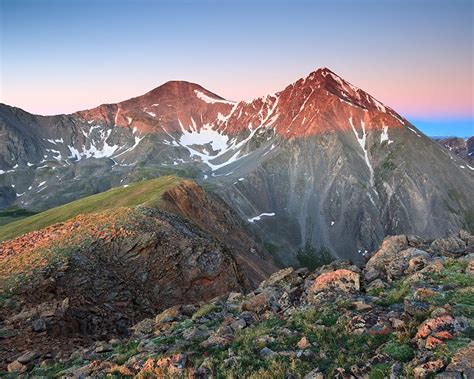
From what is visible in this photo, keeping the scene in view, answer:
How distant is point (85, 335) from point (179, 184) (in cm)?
A: 4886

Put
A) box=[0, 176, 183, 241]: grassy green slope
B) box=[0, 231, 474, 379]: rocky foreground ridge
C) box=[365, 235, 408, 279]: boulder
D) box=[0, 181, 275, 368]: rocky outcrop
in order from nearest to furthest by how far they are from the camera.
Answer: box=[0, 231, 474, 379]: rocky foreground ridge < box=[365, 235, 408, 279]: boulder < box=[0, 181, 275, 368]: rocky outcrop < box=[0, 176, 183, 241]: grassy green slope

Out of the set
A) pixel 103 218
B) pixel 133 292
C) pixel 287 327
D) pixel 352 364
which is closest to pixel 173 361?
pixel 287 327

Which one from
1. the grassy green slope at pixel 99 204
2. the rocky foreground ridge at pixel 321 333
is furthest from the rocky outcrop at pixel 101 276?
the grassy green slope at pixel 99 204

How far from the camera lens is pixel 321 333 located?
13109 mm

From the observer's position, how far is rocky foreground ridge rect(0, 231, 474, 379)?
10828 mm

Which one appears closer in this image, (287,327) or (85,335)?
(287,327)

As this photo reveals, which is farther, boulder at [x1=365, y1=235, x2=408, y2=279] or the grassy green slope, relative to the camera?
the grassy green slope

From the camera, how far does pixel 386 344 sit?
11523 mm

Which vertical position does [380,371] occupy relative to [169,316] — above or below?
above

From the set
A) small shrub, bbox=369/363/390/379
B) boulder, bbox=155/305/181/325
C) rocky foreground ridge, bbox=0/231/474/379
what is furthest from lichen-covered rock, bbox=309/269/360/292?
small shrub, bbox=369/363/390/379

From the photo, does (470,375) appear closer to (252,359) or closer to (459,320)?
(459,320)

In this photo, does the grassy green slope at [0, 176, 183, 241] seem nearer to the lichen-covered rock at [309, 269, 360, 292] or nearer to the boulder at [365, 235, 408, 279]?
the boulder at [365, 235, 408, 279]

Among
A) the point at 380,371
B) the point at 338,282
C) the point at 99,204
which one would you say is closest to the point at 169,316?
the point at 338,282

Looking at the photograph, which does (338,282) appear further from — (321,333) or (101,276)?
(101,276)
